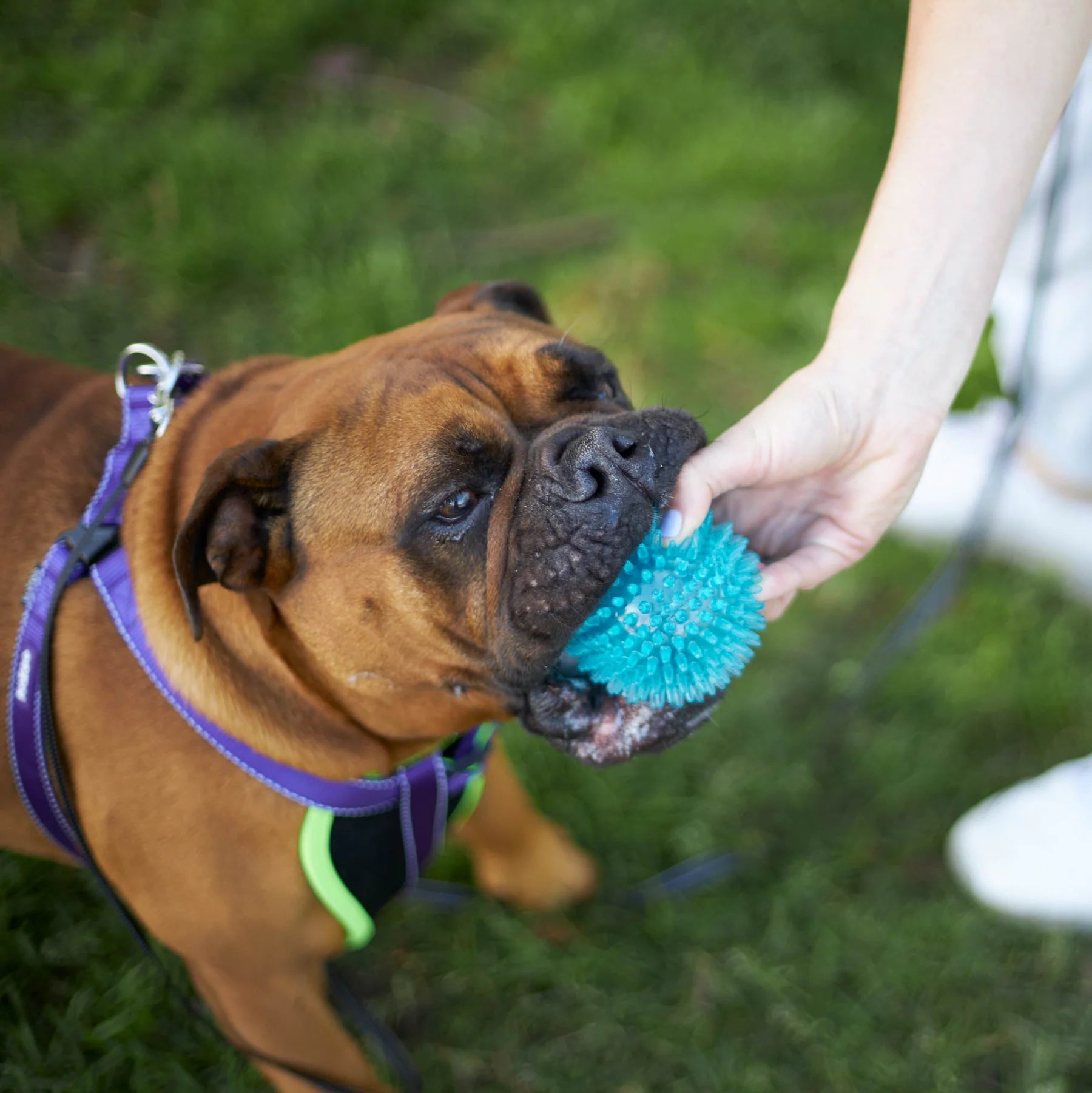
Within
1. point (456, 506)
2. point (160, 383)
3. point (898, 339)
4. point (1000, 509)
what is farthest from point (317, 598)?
point (1000, 509)

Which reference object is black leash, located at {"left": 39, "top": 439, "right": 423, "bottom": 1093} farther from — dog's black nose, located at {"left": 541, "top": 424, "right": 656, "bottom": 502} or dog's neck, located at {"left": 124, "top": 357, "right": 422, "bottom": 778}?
dog's black nose, located at {"left": 541, "top": 424, "right": 656, "bottom": 502}

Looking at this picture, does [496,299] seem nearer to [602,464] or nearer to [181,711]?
[602,464]

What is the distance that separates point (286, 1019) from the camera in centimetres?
249

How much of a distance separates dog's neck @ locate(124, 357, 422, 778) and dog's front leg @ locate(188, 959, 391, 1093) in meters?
0.56

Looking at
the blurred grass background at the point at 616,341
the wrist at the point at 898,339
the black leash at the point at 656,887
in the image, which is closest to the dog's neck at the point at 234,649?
the black leash at the point at 656,887

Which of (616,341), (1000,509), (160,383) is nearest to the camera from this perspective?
Result: (160,383)

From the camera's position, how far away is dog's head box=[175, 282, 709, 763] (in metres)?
2.09

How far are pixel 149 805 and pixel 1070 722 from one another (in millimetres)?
3357

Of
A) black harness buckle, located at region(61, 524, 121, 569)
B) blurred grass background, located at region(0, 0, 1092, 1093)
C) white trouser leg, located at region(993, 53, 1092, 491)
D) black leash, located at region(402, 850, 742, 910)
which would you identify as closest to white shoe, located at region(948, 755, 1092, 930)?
blurred grass background, located at region(0, 0, 1092, 1093)

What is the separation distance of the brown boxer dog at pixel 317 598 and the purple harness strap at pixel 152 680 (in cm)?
4

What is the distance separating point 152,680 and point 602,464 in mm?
1197

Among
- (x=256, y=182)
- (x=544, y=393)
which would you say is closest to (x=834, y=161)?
(x=256, y=182)

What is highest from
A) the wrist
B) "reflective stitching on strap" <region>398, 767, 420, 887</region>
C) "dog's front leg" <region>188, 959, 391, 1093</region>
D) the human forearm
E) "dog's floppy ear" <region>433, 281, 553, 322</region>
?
the human forearm

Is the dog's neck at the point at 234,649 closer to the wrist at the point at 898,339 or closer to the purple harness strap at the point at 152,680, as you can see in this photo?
the purple harness strap at the point at 152,680
